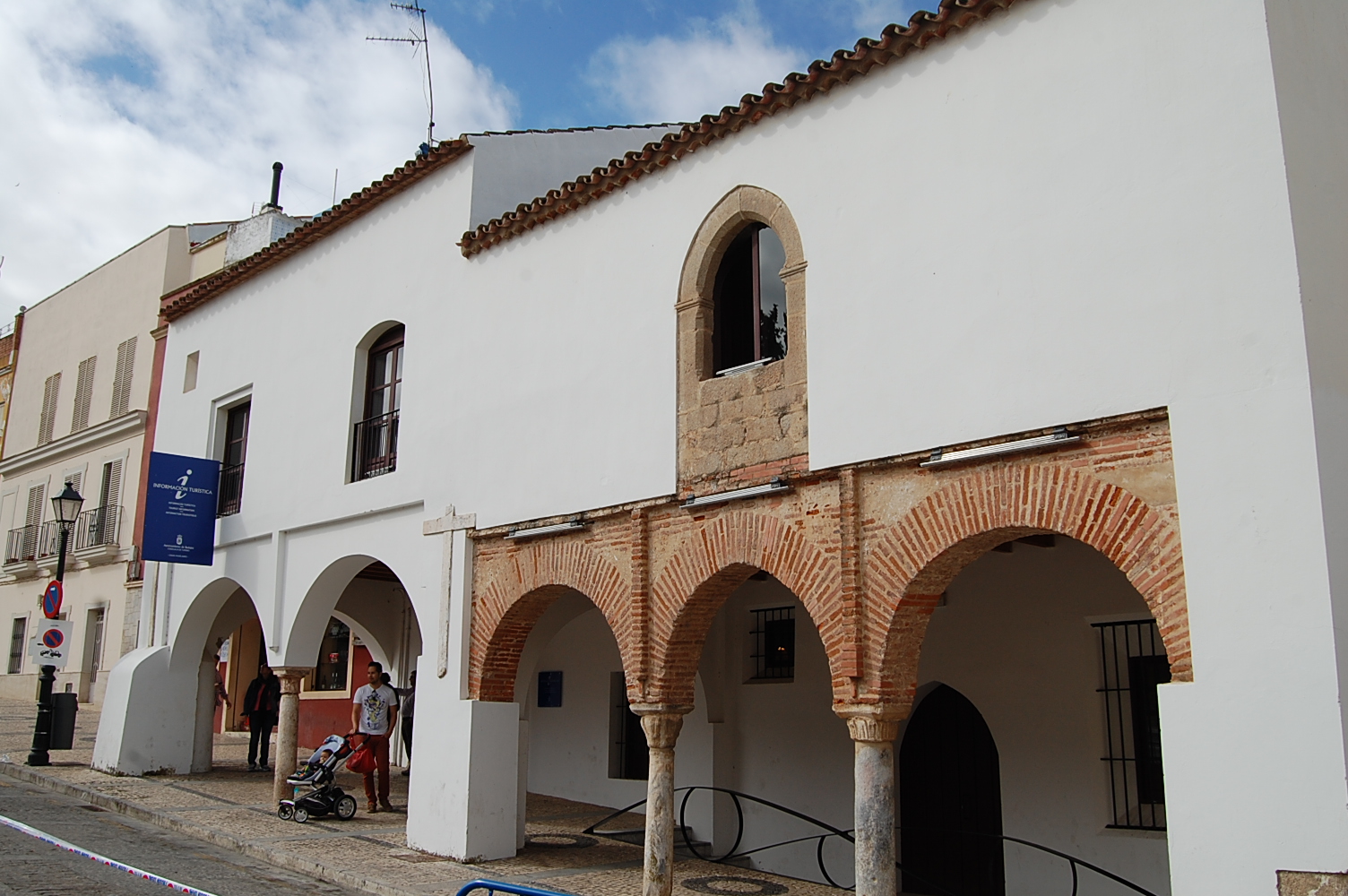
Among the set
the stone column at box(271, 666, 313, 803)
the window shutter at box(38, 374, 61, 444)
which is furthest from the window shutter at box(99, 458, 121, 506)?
the stone column at box(271, 666, 313, 803)

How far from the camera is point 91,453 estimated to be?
23891mm

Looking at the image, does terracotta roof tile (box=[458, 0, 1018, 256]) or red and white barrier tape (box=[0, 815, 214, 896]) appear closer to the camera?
terracotta roof tile (box=[458, 0, 1018, 256])

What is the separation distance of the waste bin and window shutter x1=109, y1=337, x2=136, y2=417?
8.65 meters

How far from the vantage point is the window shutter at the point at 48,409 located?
25.7 m

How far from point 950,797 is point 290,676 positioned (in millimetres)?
7440

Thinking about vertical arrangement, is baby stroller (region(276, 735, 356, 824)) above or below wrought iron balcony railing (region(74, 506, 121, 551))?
below

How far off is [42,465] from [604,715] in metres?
17.0

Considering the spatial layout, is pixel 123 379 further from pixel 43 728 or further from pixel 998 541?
pixel 998 541

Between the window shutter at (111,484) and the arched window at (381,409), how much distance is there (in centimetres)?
1148

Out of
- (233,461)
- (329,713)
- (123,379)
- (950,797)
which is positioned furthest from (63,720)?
(950,797)

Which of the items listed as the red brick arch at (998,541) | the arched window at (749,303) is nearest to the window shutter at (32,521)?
the arched window at (749,303)

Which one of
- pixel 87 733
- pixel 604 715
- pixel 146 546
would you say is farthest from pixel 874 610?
pixel 87 733

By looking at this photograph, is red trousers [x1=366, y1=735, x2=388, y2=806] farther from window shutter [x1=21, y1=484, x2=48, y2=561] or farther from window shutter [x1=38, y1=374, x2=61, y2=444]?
window shutter [x1=38, y1=374, x2=61, y2=444]

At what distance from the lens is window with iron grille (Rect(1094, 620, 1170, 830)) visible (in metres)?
9.85
